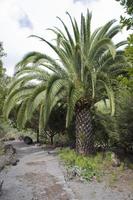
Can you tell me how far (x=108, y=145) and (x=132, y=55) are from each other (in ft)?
45.4

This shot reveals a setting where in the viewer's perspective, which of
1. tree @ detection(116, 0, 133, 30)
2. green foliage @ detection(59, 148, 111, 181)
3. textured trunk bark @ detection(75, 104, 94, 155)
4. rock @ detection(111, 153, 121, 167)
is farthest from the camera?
textured trunk bark @ detection(75, 104, 94, 155)

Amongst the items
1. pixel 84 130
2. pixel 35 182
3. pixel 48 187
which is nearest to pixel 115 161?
pixel 84 130

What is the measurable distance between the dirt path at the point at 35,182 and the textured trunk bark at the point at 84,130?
1.35 meters

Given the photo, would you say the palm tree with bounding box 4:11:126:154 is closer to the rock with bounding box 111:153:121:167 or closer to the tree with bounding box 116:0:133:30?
the rock with bounding box 111:153:121:167

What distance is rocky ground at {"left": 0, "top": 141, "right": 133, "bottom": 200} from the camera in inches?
446

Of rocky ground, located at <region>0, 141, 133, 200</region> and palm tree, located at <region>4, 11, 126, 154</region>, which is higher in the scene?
palm tree, located at <region>4, 11, 126, 154</region>

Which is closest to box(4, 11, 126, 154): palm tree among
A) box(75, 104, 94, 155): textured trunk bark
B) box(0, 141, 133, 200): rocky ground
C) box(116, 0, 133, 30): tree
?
box(75, 104, 94, 155): textured trunk bark

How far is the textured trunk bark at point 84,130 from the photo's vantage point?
1839 centimetres

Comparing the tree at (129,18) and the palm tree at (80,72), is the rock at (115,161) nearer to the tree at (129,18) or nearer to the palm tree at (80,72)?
the palm tree at (80,72)

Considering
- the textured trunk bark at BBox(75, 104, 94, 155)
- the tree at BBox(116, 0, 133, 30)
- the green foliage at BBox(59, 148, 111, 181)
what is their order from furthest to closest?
the textured trunk bark at BBox(75, 104, 94, 155), the green foliage at BBox(59, 148, 111, 181), the tree at BBox(116, 0, 133, 30)

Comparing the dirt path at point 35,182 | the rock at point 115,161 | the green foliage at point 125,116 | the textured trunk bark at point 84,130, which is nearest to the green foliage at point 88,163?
the rock at point 115,161

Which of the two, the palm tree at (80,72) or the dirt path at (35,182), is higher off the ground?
the palm tree at (80,72)

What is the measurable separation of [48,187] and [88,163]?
3.61 meters

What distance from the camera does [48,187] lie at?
12516 mm
